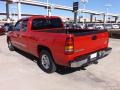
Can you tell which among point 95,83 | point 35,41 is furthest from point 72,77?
point 35,41

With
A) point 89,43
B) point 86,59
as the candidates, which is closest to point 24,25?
point 89,43

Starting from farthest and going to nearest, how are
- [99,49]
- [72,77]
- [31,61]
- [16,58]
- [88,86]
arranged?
[16,58] → [31,61] → [99,49] → [72,77] → [88,86]

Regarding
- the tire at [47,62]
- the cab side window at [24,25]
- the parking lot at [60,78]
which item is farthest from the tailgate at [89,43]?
the cab side window at [24,25]

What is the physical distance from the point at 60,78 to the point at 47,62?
872 millimetres

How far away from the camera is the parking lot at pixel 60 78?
5699mm

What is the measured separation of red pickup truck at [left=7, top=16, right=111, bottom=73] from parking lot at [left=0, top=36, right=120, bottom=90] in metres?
0.45

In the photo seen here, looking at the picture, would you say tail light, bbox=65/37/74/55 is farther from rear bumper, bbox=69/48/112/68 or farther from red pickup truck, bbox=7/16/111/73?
rear bumper, bbox=69/48/112/68

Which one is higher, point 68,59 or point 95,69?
point 68,59

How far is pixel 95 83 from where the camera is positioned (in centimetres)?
585

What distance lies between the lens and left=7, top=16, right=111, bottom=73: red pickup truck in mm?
5820

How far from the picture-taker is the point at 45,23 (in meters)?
8.48

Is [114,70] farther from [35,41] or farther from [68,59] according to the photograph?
[35,41]

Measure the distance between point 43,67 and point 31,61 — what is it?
5.17ft

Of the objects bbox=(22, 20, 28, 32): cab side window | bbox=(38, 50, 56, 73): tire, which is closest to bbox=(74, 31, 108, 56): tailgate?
bbox=(38, 50, 56, 73): tire
